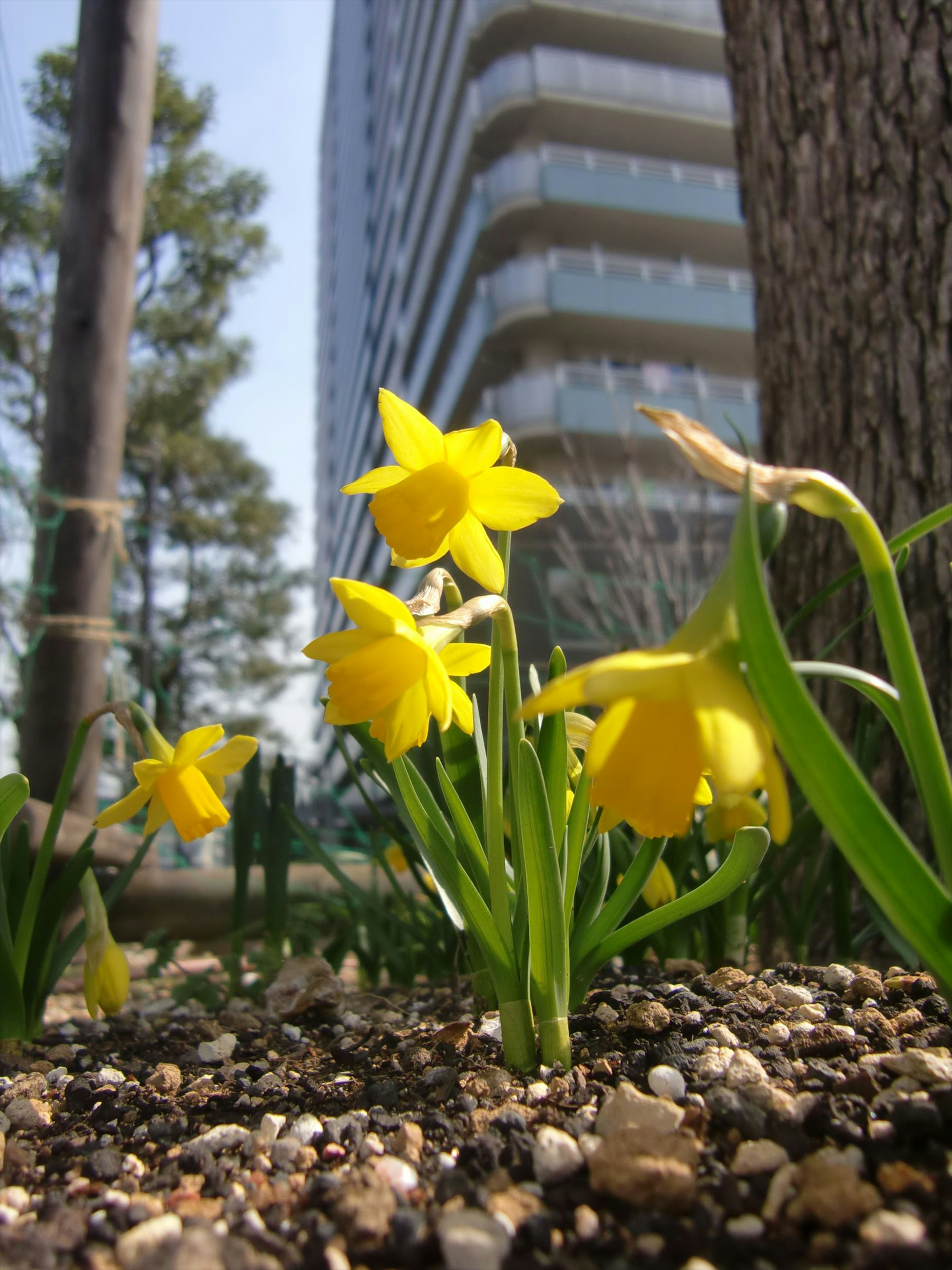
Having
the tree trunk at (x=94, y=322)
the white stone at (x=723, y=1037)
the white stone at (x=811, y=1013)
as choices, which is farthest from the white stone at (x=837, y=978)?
the tree trunk at (x=94, y=322)

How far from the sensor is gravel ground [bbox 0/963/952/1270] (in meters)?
0.47

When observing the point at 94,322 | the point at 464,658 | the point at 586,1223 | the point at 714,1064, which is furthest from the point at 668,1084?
the point at 94,322

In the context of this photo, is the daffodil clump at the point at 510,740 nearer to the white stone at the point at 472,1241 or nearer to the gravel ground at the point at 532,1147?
the gravel ground at the point at 532,1147

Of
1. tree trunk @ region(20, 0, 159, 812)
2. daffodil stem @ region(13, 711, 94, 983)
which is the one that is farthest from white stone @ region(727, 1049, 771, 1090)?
tree trunk @ region(20, 0, 159, 812)

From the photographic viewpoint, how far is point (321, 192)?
5025 centimetres

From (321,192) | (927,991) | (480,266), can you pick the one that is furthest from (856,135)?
(321,192)

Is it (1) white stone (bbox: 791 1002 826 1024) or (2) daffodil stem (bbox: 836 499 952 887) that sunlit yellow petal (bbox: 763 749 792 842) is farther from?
(1) white stone (bbox: 791 1002 826 1024)

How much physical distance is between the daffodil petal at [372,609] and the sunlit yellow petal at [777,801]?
0.28 m

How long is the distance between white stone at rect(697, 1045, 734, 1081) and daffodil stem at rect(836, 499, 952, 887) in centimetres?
24

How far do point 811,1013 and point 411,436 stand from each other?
658mm

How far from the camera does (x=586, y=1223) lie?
0.50 meters

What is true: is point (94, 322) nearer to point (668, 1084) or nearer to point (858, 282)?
point (858, 282)

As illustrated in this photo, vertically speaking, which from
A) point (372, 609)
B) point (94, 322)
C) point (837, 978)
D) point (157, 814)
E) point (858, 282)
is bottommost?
point (837, 978)

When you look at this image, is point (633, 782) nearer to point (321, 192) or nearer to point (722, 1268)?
point (722, 1268)
